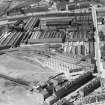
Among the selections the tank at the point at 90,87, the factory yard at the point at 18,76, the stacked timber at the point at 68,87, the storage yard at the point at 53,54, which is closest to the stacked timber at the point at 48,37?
the storage yard at the point at 53,54

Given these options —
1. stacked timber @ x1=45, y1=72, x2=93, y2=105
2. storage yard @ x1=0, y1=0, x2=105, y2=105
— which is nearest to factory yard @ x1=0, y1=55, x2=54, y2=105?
storage yard @ x1=0, y1=0, x2=105, y2=105

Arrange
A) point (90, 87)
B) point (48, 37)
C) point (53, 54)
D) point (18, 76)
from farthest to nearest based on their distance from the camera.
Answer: point (48, 37) < point (53, 54) < point (18, 76) < point (90, 87)

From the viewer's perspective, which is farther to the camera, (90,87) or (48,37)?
(48,37)

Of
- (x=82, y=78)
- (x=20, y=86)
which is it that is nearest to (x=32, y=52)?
(x=20, y=86)

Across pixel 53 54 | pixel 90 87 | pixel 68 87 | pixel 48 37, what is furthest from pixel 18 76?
pixel 48 37

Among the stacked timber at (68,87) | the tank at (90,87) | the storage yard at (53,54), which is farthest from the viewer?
the storage yard at (53,54)

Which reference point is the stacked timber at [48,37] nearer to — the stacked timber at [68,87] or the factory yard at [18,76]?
the factory yard at [18,76]

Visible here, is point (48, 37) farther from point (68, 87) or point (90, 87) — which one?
point (90, 87)

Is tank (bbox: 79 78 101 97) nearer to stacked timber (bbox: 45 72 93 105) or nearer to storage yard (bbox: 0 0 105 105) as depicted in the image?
storage yard (bbox: 0 0 105 105)
